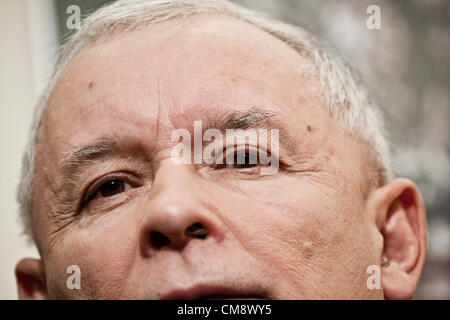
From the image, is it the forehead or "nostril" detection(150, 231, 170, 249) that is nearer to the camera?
"nostril" detection(150, 231, 170, 249)

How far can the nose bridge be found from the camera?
0.77 meters

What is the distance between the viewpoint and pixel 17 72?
5.99 ft

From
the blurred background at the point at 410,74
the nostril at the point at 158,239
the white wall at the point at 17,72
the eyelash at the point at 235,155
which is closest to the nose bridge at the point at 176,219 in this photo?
the nostril at the point at 158,239

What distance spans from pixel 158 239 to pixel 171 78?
0.36 m

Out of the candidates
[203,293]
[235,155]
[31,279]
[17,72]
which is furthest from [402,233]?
[17,72]

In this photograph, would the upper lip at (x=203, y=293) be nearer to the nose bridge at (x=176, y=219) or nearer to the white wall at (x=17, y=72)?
the nose bridge at (x=176, y=219)

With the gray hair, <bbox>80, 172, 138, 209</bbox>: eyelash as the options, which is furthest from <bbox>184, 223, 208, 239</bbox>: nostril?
the gray hair

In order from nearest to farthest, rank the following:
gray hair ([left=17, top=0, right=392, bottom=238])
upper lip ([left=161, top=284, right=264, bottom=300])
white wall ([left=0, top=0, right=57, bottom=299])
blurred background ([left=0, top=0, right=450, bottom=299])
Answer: upper lip ([left=161, top=284, right=264, bottom=300]) → gray hair ([left=17, top=0, right=392, bottom=238]) → blurred background ([left=0, top=0, right=450, bottom=299]) → white wall ([left=0, top=0, right=57, bottom=299])

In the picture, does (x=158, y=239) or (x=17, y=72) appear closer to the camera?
(x=158, y=239)

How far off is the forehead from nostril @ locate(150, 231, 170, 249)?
0.79 ft

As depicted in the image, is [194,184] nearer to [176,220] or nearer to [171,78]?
[176,220]

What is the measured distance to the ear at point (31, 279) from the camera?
116 cm

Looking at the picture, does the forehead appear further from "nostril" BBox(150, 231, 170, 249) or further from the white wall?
the white wall

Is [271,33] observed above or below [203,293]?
above
